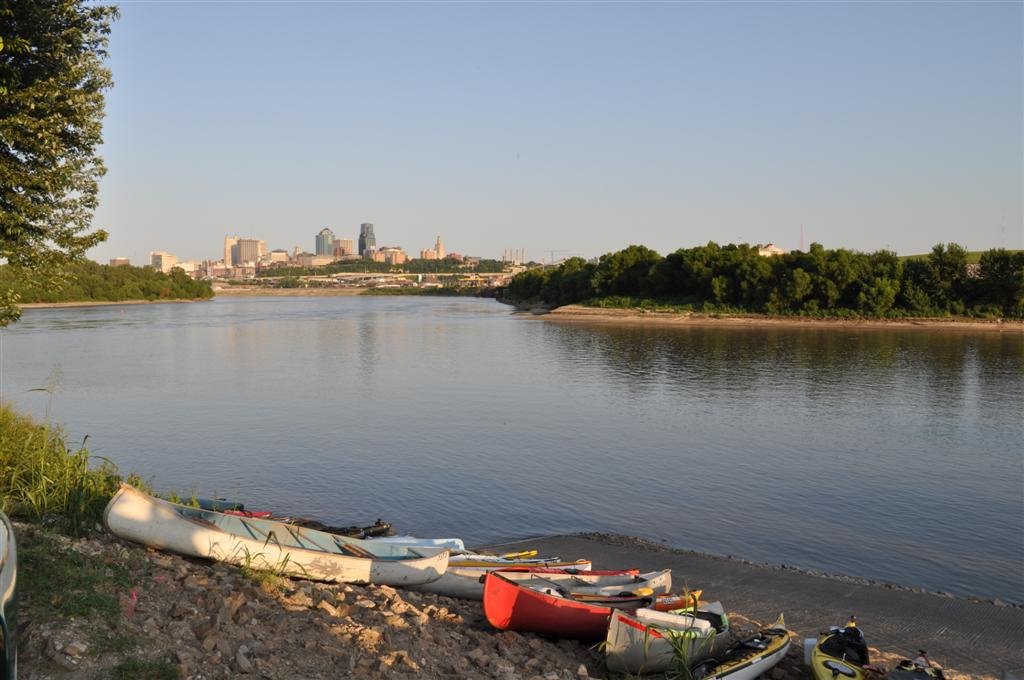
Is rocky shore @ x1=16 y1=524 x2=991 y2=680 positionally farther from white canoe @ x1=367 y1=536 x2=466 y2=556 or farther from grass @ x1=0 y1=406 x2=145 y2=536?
white canoe @ x1=367 y1=536 x2=466 y2=556

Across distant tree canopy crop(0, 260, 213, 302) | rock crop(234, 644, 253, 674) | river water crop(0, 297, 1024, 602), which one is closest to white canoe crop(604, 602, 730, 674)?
rock crop(234, 644, 253, 674)

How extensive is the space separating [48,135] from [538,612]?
11506 mm

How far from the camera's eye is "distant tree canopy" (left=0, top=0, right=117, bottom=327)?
14766mm

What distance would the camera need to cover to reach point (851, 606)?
12945 mm

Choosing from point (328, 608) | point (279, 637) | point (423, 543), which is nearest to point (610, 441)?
point (423, 543)

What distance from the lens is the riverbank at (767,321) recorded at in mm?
85000

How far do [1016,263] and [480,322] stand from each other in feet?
191

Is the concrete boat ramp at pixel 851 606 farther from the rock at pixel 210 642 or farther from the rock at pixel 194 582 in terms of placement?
the rock at pixel 210 642

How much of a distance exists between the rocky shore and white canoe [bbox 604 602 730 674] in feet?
1.03

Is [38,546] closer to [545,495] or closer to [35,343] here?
[545,495]

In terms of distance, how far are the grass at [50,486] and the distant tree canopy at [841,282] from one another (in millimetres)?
91716

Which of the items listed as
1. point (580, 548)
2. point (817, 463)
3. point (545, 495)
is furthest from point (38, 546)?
point (817, 463)

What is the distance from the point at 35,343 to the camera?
63.0 metres

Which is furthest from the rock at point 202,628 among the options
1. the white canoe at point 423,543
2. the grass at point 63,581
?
the white canoe at point 423,543
